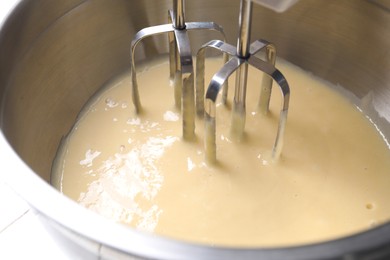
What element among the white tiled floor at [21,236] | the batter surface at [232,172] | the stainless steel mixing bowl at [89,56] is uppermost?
the stainless steel mixing bowl at [89,56]

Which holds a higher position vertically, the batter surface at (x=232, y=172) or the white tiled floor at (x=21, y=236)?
the batter surface at (x=232, y=172)

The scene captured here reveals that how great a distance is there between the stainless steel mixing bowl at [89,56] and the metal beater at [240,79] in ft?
0.56

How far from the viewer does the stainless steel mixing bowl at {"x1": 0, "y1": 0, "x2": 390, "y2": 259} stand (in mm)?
494

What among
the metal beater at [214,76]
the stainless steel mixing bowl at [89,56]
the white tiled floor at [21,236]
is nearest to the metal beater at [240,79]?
the metal beater at [214,76]

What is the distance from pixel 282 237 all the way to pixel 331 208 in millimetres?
103

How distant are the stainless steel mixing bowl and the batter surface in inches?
2.0

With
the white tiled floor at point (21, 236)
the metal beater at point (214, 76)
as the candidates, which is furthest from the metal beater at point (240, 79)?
the white tiled floor at point (21, 236)

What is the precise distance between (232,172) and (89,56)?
0.35m

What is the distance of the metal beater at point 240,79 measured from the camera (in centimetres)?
67

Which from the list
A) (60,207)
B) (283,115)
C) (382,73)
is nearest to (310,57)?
(382,73)

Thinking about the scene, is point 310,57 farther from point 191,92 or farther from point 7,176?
point 7,176

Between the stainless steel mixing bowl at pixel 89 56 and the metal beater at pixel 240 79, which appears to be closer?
the stainless steel mixing bowl at pixel 89 56

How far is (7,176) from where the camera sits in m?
0.50

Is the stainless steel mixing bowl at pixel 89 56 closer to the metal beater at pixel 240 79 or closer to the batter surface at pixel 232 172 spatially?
the batter surface at pixel 232 172
